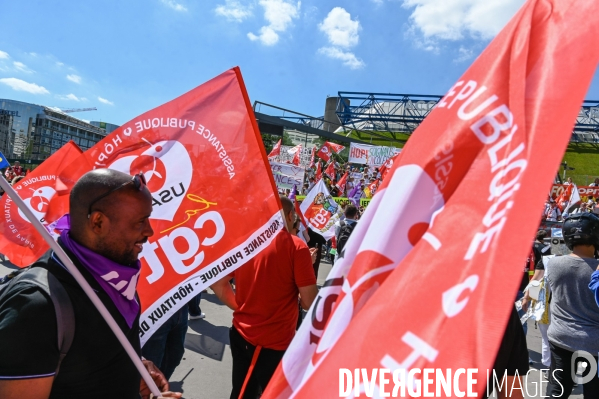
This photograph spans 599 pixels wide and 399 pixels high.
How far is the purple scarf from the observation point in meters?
1.62

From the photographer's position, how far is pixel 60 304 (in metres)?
1.41

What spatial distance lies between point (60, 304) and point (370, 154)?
878 inches

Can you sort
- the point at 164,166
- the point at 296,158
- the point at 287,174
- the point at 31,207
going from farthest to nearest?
the point at 296,158 → the point at 287,174 → the point at 31,207 → the point at 164,166

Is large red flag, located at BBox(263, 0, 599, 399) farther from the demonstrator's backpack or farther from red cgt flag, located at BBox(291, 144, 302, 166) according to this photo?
red cgt flag, located at BBox(291, 144, 302, 166)

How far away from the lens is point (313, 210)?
9305 mm

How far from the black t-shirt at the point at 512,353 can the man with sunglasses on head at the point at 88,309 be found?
4.24 ft

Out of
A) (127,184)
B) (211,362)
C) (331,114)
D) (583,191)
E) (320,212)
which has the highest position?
(331,114)

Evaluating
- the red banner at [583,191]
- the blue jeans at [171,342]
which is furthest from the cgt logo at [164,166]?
the red banner at [583,191]

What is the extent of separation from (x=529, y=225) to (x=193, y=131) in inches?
87.0

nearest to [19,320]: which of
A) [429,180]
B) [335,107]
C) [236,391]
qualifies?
[429,180]

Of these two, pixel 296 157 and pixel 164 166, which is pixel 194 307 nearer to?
pixel 164 166

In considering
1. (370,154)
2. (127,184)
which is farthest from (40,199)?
(370,154)

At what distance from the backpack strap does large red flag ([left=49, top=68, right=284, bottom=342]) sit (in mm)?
1044

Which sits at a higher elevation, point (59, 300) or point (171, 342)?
point (59, 300)
